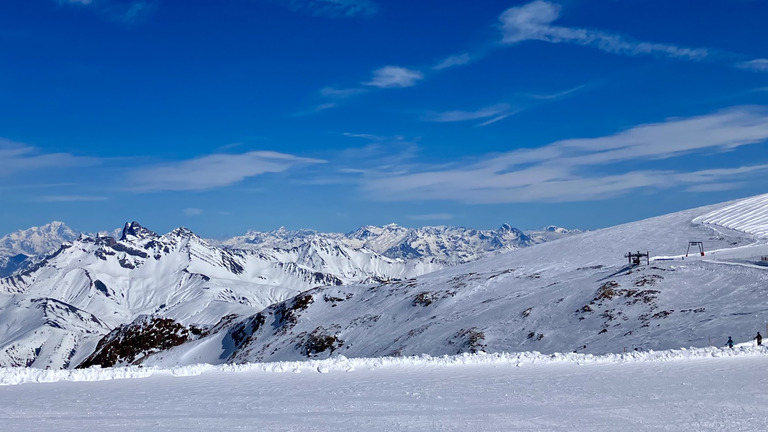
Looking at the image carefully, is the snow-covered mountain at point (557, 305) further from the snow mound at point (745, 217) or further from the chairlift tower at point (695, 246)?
the chairlift tower at point (695, 246)

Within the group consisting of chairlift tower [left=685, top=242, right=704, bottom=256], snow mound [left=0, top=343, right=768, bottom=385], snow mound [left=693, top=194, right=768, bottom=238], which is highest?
snow mound [left=693, top=194, right=768, bottom=238]

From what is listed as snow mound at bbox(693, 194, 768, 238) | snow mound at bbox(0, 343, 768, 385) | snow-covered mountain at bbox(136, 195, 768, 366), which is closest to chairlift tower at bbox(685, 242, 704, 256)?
snow-covered mountain at bbox(136, 195, 768, 366)

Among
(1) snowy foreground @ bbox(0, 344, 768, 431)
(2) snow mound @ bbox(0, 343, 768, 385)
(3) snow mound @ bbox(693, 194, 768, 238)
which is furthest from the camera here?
(3) snow mound @ bbox(693, 194, 768, 238)

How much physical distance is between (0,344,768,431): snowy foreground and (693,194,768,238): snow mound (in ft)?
206

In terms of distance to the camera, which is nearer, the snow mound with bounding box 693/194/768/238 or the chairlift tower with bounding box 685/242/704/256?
the chairlift tower with bounding box 685/242/704/256

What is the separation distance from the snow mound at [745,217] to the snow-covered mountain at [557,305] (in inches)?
6.3

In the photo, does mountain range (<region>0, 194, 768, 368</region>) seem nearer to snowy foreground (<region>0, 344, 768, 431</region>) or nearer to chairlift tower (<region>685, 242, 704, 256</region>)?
chairlift tower (<region>685, 242, 704, 256</region>)

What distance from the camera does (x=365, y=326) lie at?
254 feet

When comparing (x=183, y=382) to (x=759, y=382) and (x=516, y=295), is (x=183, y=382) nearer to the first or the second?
(x=759, y=382)

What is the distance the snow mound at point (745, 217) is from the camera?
8719 cm

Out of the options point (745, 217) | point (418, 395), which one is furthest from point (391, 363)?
point (745, 217)

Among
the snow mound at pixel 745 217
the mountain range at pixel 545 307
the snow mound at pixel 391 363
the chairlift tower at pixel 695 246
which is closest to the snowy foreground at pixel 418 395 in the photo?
the snow mound at pixel 391 363

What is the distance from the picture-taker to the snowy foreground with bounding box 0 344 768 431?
20.1m

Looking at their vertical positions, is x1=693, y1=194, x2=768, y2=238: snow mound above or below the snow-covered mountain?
above
